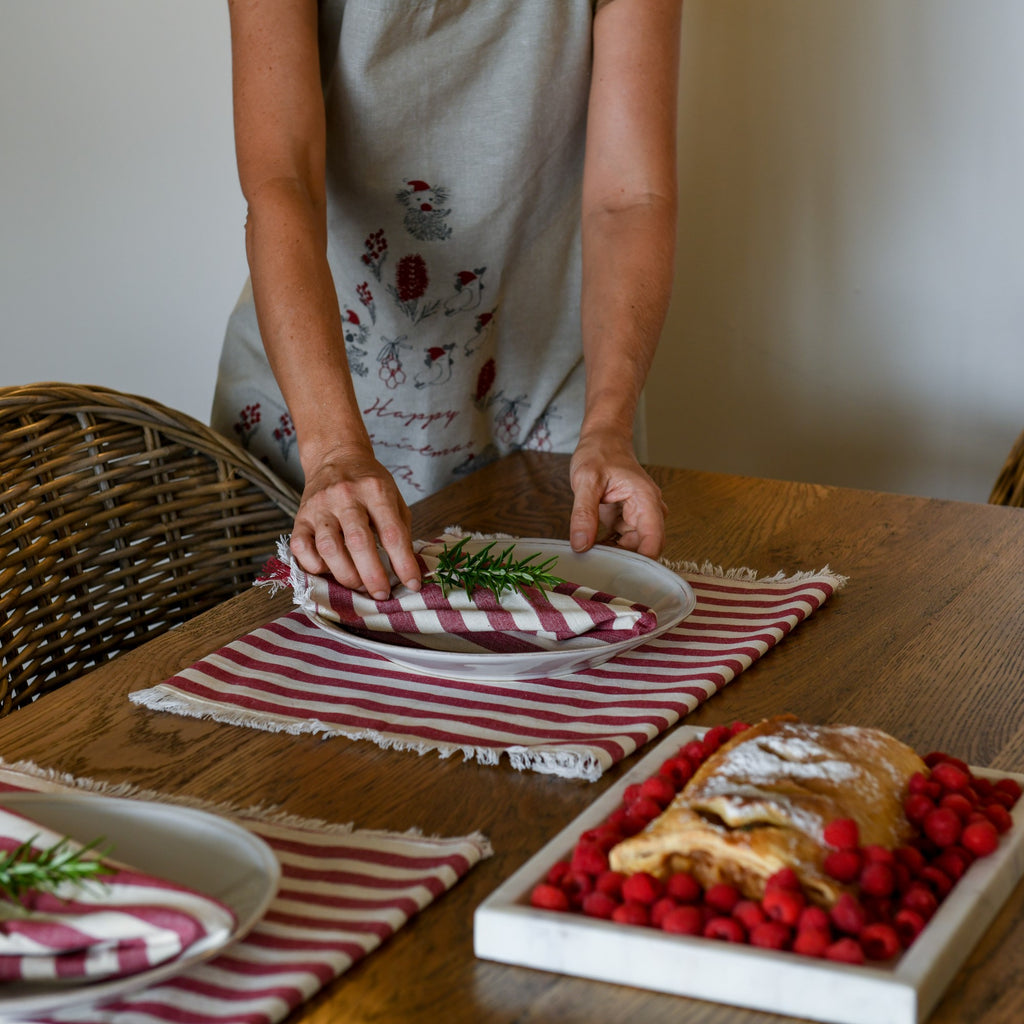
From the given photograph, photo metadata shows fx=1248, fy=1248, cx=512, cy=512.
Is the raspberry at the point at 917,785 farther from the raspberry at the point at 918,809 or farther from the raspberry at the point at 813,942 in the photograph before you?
the raspberry at the point at 813,942

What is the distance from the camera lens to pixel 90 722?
88 centimetres

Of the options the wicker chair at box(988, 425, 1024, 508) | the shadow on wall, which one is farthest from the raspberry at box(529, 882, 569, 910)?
the shadow on wall

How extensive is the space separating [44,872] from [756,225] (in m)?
1.95

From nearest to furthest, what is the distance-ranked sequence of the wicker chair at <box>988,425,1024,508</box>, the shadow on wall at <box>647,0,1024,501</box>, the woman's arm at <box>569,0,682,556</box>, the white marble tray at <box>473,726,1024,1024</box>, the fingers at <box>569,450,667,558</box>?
the white marble tray at <box>473,726,1024,1024</box> < the fingers at <box>569,450,667,558</box> < the woman's arm at <box>569,0,682,556</box> < the wicker chair at <box>988,425,1024,508</box> < the shadow on wall at <box>647,0,1024,501</box>

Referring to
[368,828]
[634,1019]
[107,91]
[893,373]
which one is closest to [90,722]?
[368,828]

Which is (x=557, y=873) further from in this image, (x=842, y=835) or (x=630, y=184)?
(x=630, y=184)

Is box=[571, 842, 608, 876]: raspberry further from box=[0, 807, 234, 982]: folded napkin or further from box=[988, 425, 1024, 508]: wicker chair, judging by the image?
box=[988, 425, 1024, 508]: wicker chair

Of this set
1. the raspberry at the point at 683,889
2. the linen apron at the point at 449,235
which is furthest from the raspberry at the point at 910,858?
the linen apron at the point at 449,235

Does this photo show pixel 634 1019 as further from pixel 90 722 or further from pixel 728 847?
pixel 90 722

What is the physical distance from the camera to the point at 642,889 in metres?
0.57

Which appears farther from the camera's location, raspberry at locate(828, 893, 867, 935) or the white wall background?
the white wall background

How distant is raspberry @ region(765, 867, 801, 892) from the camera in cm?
55

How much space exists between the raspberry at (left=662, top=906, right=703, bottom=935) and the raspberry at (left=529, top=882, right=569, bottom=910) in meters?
0.05

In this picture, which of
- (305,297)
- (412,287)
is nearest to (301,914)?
(305,297)
